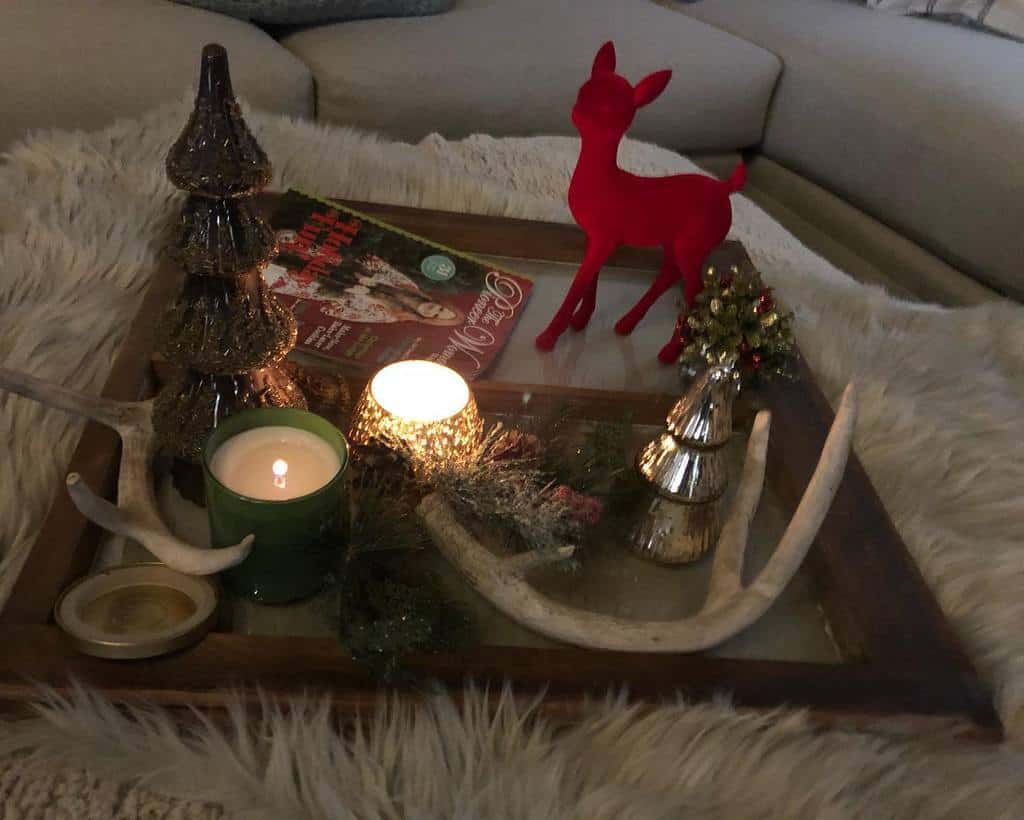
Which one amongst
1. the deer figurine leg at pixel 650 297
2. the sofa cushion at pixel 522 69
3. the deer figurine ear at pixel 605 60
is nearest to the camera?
the deer figurine ear at pixel 605 60

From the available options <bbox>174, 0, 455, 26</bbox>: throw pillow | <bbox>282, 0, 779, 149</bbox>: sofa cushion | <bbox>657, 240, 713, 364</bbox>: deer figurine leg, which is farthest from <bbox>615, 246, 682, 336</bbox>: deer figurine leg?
<bbox>174, 0, 455, 26</bbox>: throw pillow

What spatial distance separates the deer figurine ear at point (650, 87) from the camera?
1.96 feet

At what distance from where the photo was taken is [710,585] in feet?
1.72

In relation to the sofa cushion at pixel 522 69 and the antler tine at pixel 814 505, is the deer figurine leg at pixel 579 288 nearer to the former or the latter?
the antler tine at pixel 814 505

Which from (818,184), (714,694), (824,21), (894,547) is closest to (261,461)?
(714,694)

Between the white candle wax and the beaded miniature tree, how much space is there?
54mm

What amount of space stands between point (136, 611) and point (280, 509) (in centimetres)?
9

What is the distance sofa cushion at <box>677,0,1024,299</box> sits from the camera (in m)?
1.15

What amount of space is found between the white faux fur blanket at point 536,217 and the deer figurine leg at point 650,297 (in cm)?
16

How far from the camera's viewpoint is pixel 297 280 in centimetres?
75

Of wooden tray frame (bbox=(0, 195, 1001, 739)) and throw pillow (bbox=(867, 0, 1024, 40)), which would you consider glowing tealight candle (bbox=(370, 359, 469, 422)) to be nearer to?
wooden tray frame (bbox=(0, 195, 1001, 739))

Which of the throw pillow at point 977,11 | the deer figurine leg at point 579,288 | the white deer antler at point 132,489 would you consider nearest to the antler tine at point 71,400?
the white deer antler at point 132,489

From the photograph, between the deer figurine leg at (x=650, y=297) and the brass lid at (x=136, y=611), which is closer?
the brass lid at (x=136, y=611)

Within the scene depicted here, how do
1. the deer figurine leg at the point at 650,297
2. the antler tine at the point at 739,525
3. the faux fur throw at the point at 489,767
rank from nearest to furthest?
the faux fur throw at the point at 489,767, the antler tine at the point at 739,525, the deer figurine leg at the point at 650,297
